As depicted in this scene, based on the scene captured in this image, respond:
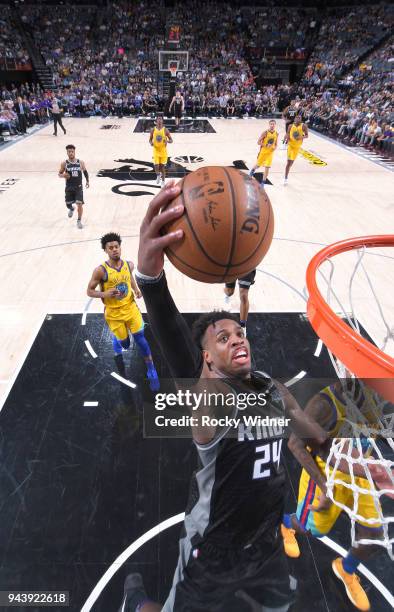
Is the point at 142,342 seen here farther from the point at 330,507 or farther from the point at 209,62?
the point at 209,62

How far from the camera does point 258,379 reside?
1.89 m

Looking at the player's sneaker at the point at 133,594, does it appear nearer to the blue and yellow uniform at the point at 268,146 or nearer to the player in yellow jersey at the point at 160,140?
the player in yellow jersey at the point at 160,140

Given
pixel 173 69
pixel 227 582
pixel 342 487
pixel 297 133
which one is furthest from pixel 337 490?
pixel 173 69

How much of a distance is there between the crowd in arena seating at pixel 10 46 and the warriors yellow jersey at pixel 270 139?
55.1 feet

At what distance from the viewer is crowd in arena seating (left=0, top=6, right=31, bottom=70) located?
67.1ft

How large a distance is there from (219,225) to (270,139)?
8.64 m

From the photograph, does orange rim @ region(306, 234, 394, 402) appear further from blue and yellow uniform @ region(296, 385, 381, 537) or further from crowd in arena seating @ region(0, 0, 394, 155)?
crowd in arena seating @ region(0, 0, 394, 155)

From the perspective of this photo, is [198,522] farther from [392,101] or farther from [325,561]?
[392,101]

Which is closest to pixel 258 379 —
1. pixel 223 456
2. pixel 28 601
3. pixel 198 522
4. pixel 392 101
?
pixel 223 456

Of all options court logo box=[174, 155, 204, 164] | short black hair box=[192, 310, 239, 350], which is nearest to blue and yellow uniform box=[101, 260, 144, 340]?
short black hair box=[192, 310, 239, 350]

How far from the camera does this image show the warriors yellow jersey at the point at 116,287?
12.4 ft

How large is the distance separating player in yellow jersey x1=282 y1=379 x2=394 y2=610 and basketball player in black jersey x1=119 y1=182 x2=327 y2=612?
1.84ft

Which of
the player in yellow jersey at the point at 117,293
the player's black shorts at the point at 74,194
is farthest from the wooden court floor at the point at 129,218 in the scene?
the player in yellow jersey at the point at 117,293

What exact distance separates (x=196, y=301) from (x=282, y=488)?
362cm
